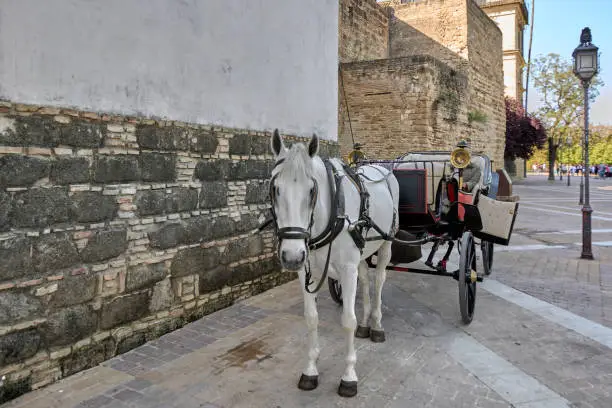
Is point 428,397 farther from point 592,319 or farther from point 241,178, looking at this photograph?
point 241,178

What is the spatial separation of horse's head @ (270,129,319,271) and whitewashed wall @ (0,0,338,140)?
2.05m

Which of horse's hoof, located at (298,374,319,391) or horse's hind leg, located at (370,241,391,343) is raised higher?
horse's hind leg, located at (370,241,391,343)

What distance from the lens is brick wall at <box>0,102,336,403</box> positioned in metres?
3.42

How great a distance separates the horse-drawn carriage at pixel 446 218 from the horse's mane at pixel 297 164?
2039 mm

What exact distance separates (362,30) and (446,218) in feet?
46.1

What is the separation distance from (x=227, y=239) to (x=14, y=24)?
3.10 meters

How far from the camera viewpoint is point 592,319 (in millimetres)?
5109

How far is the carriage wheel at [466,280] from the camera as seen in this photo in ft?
15.5

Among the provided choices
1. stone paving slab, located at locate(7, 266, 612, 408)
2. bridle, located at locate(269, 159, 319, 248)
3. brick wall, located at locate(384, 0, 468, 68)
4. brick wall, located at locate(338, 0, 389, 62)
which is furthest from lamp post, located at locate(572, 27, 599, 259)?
brick wall, located at locate(384, 0, 468, 68)

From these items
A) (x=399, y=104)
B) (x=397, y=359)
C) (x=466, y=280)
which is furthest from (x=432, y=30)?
(x=397, y=359)

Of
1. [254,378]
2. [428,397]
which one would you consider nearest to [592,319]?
[428,397]

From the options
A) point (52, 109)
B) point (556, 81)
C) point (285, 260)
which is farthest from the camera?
point (556, 81)

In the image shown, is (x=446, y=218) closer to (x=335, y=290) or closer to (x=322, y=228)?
(x=335, y=290)

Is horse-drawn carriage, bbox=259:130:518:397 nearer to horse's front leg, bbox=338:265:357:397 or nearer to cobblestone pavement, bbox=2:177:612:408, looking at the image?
horse's front leg, bbox=338:265:357:397
